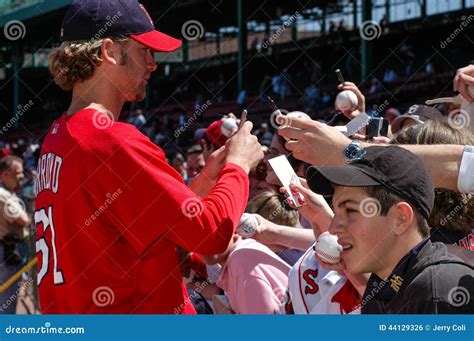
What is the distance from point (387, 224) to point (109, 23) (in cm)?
109

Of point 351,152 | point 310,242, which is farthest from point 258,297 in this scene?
point 351,152

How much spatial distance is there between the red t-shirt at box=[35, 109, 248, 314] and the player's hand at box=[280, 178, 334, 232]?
68 centimetres

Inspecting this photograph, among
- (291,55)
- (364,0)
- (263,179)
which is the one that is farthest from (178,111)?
(263,179)

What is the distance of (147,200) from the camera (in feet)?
8.33

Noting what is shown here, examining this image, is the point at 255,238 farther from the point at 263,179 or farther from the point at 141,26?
the point at 141,26

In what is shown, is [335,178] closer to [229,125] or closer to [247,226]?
[247,226]

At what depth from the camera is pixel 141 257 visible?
2607 mm

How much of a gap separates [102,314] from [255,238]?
196 centimetres
